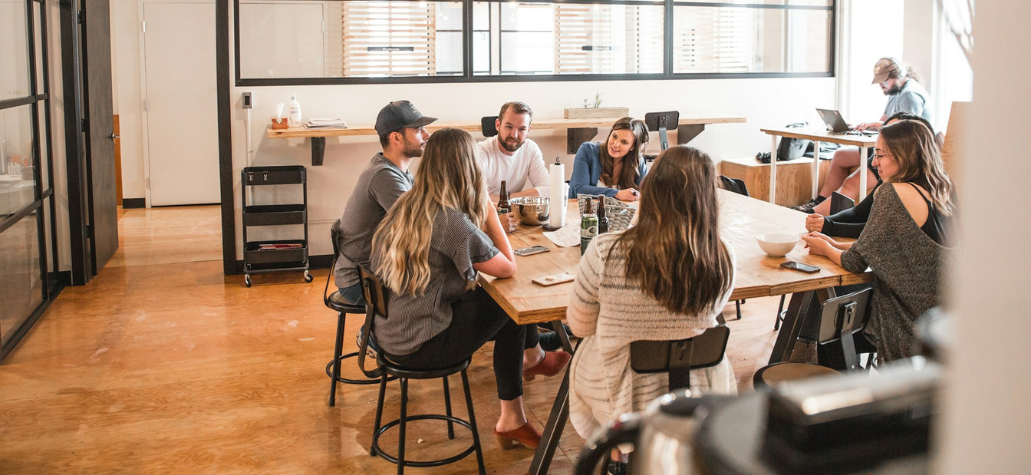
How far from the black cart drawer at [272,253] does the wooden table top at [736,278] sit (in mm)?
2420

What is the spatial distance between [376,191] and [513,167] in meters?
1.25

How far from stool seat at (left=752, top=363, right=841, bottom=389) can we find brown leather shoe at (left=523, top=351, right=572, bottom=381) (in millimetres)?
1173

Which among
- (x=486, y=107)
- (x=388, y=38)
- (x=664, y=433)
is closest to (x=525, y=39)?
(x=486, y=107)

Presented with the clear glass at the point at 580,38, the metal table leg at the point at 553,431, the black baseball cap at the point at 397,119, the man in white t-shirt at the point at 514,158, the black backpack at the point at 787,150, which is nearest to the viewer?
the metal table leg at the point at 553,431

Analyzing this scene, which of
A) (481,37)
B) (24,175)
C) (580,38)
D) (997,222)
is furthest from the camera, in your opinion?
(580,38)

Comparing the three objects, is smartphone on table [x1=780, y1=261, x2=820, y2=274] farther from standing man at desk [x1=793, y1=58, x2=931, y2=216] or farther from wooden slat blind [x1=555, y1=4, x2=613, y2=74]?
wooden slat blind [x1=555, y1=4, x2=613, y2=74]

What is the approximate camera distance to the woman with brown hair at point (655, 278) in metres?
2.08

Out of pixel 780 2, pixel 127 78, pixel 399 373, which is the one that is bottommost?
pixel 399 373

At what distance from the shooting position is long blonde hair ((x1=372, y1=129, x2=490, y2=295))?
8.39 feet

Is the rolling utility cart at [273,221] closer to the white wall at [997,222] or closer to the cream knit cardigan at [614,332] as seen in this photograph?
the cream knit cardigan at [614,332]

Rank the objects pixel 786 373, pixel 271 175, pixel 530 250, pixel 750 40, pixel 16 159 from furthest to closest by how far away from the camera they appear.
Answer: pixel 750 40, pixel 271 175, pixel 16 159, pixel 530 250, pixel 786 373

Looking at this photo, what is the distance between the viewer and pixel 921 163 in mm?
2680

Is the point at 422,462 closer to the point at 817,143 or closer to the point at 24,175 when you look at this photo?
the point at 24,175

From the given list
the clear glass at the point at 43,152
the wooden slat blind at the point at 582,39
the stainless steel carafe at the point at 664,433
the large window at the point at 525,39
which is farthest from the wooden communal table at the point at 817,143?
the stainless steel carafe at the point at 664,433
